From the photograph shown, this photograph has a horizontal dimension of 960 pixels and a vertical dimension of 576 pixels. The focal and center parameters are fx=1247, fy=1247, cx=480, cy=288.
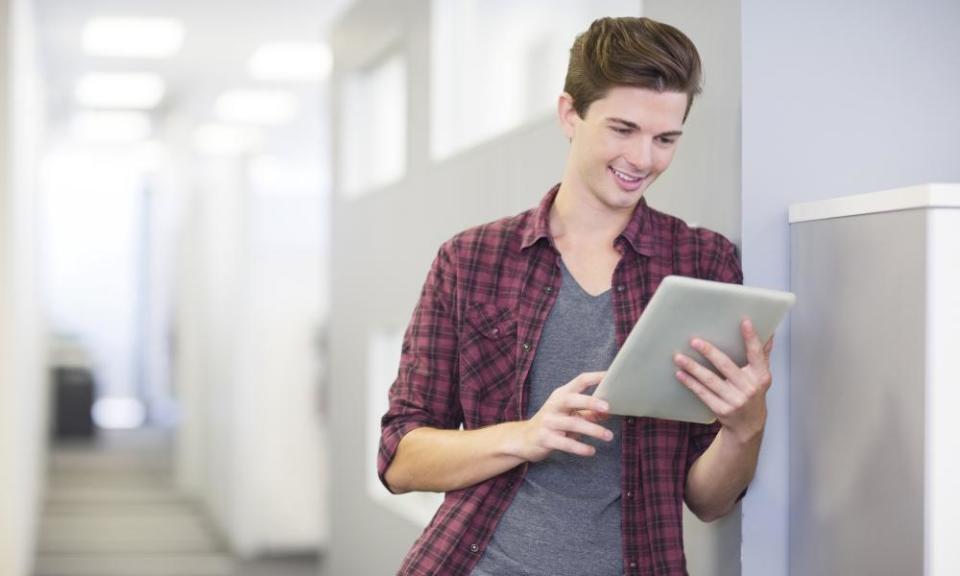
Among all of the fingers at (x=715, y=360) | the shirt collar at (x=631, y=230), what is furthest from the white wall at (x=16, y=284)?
the fingers at (x=715, y=360)

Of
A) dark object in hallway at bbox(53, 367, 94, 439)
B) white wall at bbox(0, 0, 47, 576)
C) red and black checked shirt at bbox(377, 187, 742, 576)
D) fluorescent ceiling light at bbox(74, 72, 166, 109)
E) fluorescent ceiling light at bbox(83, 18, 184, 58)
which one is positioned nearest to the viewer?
red and black checked shirt at bbox(377, 187, 742, 576)

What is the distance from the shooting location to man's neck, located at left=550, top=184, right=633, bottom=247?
1.79 metres

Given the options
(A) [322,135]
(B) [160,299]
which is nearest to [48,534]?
(A) [322,135]

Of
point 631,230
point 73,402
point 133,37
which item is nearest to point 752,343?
point 631,230

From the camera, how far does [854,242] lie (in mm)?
1847

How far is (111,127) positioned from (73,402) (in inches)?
127

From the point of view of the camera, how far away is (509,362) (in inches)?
69.6

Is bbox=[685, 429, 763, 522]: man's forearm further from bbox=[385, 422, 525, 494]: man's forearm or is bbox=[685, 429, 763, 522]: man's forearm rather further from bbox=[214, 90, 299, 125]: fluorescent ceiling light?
bbox=[214, 90, 299, 125]: fluorescent ceiling light

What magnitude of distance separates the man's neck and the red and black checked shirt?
0.03 meters

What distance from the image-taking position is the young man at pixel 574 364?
1.64 m

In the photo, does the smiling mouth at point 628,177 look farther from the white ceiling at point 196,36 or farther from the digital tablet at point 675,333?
the white ceiling at point 196,36

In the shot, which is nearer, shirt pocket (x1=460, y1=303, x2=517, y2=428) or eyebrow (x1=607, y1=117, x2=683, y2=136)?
eyebrow (x1=607, y1=117, x2=683, y2=136)

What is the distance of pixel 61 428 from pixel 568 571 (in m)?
12.3

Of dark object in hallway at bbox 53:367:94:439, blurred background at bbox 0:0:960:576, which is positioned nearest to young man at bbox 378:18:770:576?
blurred background at bbox 0:0:960:576
